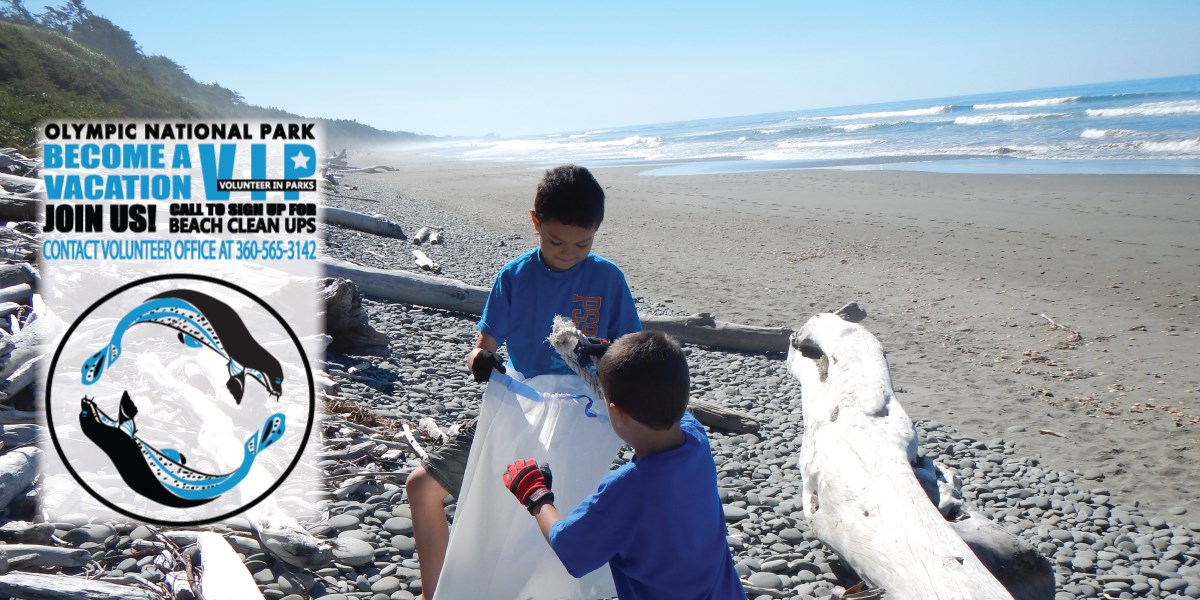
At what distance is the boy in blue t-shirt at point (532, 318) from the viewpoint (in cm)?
281

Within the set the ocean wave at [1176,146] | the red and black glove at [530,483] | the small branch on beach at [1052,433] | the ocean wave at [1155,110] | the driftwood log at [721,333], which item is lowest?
the small branch on beach at [1052,433]

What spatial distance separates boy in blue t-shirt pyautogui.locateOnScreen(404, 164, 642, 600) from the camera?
2.81 meters

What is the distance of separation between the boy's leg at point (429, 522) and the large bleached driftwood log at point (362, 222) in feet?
35.0

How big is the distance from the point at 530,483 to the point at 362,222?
11745 mm

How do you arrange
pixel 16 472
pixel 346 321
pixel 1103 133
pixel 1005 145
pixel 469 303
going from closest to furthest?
1. pixel 16 472
2. pixel 346 321
3. pixel 469 303
4. pixel 1103 133
5. pixel 1005 145

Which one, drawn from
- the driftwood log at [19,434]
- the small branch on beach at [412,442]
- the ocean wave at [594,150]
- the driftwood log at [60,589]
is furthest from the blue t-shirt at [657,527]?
the ocean wave at [594,150]

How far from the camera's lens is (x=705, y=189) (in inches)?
920

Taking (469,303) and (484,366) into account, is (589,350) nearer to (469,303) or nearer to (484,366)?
(484,366)

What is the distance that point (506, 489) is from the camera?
2.68 meters

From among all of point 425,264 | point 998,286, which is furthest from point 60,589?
point 998,286

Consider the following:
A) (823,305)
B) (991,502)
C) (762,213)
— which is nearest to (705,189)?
(762,213)

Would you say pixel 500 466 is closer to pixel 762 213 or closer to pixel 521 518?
pixel 521 518

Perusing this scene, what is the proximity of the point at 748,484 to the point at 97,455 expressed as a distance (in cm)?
360

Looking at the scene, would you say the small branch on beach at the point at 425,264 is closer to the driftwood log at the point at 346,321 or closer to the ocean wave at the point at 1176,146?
the driftwood log at the point at 346,321
